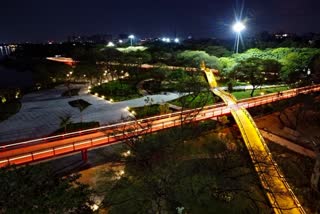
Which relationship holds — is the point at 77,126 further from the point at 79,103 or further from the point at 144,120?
the point at 79,103

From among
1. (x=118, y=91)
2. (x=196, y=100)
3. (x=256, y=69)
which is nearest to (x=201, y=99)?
(x=196, y=100)

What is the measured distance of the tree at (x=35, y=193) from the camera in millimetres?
7543

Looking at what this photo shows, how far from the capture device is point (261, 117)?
94.0 ft

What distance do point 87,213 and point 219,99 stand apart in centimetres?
2589

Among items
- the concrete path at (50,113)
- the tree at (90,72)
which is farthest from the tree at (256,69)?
the tree at (90,72)

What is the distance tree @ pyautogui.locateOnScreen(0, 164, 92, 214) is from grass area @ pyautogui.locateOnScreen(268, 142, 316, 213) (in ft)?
41.5

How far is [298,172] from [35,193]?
1609cm

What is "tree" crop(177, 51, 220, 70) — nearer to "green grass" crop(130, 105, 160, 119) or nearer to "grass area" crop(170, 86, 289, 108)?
"grass area" crop(170, 86, 289, 108)

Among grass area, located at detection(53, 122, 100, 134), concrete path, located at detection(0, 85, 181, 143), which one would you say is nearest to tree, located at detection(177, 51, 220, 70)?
concrete path, located at detection(0, 85, 181, 143)

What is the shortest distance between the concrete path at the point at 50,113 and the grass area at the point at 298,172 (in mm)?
14859

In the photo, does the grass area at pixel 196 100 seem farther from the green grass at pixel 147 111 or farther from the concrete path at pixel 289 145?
the concrete path at pixel 289 145

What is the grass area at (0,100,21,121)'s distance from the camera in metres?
27.8

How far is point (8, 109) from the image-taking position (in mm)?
30062

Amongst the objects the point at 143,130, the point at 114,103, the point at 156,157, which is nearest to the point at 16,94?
the point at 114,103
